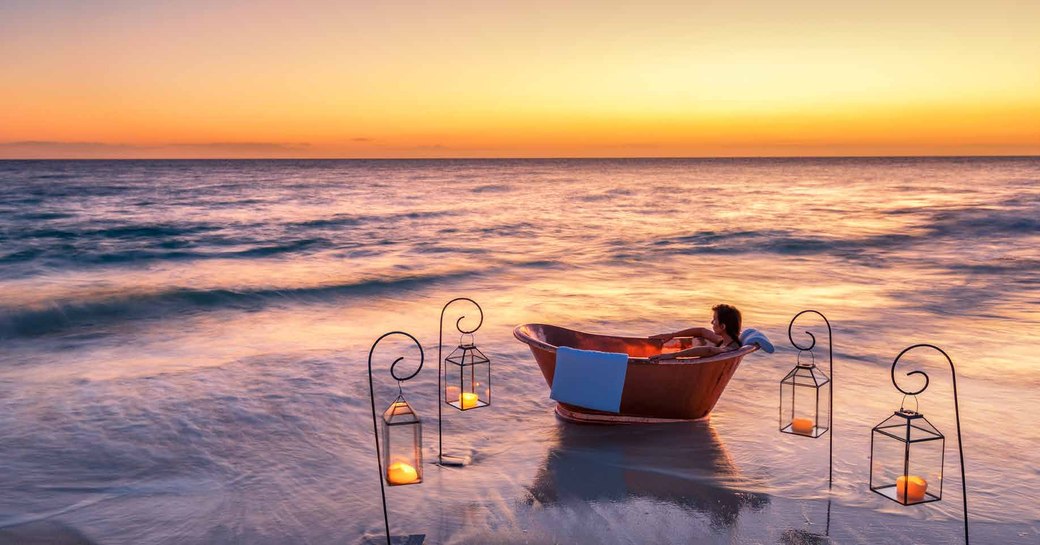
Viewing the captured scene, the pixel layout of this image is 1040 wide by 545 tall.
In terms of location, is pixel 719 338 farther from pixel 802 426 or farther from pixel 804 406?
pixel 802 426

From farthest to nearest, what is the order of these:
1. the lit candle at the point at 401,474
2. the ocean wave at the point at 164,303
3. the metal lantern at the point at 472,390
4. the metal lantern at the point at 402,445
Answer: the ocean wave at the point at 164,303, the metal lantern at the point at 472,390, the lit candle at the point at 401,474, the metal lantern at the point at 402,445

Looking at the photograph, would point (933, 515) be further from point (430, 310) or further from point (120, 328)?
point (120, 328)

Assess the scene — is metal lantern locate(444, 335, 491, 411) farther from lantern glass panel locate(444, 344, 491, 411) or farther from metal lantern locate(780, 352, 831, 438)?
metal lantern locate(780, 352, 831, 438)

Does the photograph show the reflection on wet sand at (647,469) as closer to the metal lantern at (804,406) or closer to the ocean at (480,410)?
the ocean at (480,410)

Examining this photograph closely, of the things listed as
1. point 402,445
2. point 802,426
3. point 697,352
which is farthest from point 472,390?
point 802,426

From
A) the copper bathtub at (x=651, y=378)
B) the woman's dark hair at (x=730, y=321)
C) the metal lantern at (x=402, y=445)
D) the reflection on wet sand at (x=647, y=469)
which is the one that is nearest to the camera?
the metal lantern at (x=402, y=445)

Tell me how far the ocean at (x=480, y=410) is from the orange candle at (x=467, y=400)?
0.60 m

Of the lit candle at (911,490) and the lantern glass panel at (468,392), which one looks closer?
the lit candle at (911,490)

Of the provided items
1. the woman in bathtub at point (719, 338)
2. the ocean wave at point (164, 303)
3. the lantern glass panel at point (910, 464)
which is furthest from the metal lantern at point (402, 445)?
the ocean wave at point (164, 303)

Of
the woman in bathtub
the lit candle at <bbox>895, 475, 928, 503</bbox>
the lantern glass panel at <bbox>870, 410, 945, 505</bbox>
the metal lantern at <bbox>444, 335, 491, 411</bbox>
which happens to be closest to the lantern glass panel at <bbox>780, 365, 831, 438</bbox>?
the lantern glass panel at <bbox>870, 410, 945, 505</bbox>

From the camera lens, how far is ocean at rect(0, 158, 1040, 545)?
15.4ft

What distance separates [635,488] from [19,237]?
24497 millimetres

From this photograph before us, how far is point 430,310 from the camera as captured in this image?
1255 cm

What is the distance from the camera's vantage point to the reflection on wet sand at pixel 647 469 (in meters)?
4.88
